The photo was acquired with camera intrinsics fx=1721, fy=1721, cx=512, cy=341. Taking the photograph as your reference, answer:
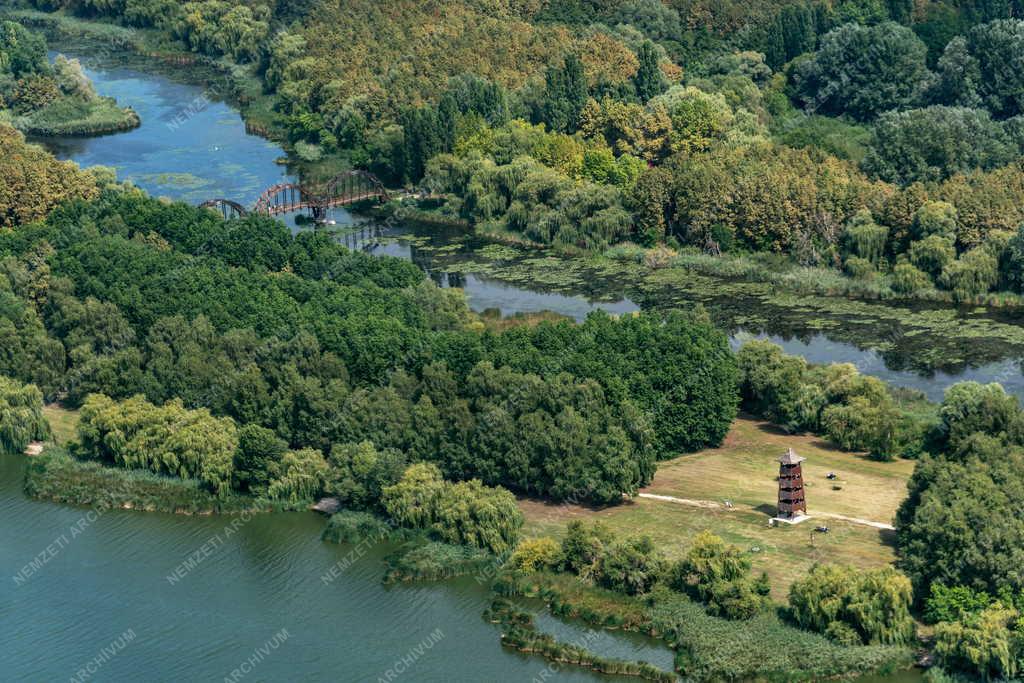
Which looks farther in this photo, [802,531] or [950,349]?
[950,349]

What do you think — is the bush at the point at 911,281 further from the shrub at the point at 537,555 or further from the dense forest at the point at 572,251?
the shrub at the point at 537,555

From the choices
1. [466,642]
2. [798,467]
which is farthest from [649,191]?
[466,642]

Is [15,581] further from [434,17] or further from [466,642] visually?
[434,17]

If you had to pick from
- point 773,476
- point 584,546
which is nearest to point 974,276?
point 773,476

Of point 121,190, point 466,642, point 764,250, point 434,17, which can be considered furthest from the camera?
point 434,17

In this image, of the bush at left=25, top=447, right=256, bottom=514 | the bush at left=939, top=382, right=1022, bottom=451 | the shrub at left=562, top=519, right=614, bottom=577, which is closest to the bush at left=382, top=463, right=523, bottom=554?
the shrub at left=562, top=519, right=614, bottom=577

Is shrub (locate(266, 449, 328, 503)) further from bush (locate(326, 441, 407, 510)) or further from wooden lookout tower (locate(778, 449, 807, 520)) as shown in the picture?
wooden lookout tower (locate(778, 449, 807, 520))
